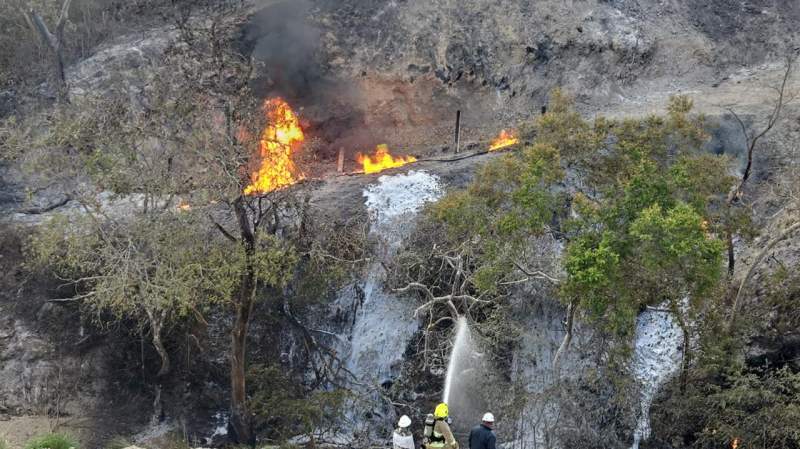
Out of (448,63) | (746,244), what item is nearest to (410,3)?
(448,63)

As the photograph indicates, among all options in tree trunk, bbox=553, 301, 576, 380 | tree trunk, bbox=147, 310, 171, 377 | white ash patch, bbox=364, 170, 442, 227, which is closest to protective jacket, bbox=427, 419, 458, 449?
tree trunk, bbox=553, 301, 576, 380

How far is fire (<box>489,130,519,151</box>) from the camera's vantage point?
27.7 m

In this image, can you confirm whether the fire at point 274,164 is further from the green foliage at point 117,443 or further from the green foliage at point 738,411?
the green foliage at point 738,411

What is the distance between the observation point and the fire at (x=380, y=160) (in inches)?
1130

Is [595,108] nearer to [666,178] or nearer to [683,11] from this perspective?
[683,11]

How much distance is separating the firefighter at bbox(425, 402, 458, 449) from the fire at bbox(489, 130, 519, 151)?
14350 mm

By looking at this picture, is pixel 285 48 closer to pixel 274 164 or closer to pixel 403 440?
pixel 274 164

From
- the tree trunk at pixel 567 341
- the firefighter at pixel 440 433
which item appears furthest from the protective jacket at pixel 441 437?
the tree trunk at pixel 567 341

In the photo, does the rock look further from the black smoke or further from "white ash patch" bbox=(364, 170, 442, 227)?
"white ash patch" bbox=(364, 170, 442, 227)

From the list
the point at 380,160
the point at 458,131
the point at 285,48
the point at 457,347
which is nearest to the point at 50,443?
the point at 457,347

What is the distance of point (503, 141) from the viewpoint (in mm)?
28422

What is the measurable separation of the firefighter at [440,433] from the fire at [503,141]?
47.1ft

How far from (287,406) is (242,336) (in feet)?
6.66

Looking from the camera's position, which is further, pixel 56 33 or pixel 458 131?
pixel 56 33
